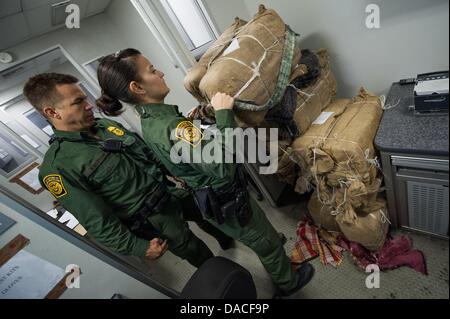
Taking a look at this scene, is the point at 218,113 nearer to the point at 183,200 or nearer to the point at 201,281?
the point at 201,281

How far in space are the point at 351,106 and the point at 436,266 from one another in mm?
912

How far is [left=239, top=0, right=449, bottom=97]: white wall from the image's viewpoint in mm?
980

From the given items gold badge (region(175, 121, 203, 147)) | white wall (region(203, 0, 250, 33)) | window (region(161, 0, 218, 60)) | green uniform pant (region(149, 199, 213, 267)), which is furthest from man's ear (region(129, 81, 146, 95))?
window (region(161, 0, 218, 60))

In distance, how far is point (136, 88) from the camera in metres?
0.99

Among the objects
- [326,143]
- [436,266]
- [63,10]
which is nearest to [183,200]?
[326,143]

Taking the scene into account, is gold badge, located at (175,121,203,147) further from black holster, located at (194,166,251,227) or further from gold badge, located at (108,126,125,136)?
gold badge, located at (108,126,125,136)

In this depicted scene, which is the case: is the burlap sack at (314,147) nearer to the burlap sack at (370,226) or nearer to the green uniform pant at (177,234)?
the burlap sack at (370,226)

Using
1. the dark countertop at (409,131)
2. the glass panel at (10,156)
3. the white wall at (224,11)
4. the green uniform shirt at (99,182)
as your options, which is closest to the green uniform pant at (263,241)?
the green uniform shirt at (99,182)

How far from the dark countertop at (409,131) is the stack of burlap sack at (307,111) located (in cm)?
7

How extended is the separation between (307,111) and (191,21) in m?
1.95

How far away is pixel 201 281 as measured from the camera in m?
0.71

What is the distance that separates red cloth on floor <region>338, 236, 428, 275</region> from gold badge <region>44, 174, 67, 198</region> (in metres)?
1.60
